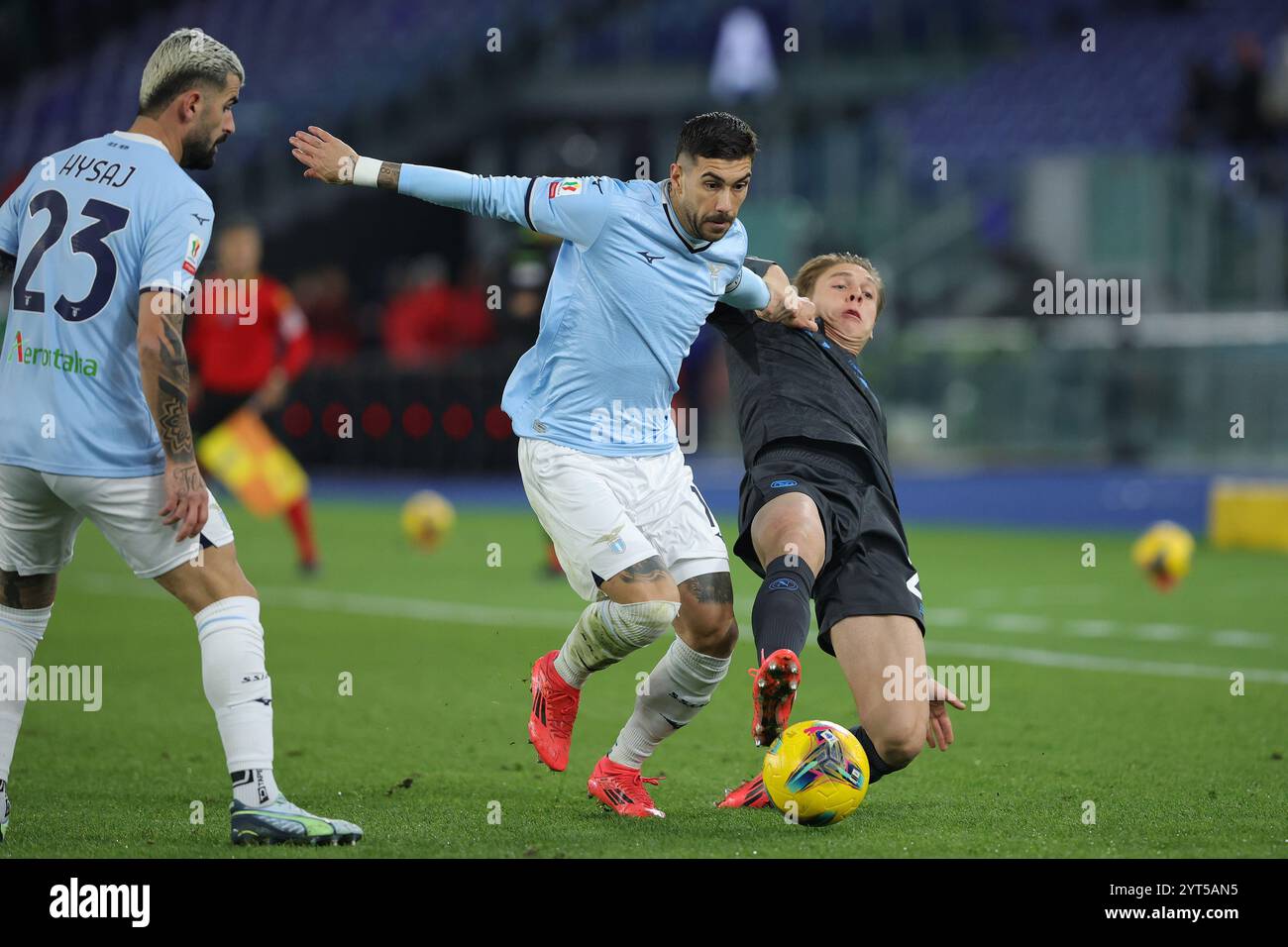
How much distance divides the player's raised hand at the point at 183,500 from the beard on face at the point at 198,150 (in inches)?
36.2

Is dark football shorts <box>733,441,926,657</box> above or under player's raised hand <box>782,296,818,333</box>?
under

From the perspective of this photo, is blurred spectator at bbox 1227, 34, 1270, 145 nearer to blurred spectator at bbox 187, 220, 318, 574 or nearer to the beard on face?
blurred spectator at bbox 187, 220, 318, 574

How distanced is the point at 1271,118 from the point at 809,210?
5713 mm

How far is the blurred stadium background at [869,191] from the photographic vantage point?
18.9 m

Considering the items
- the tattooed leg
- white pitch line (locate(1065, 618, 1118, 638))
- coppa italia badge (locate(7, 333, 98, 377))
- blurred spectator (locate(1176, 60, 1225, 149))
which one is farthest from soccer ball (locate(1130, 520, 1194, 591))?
blurred spectator (locate(1176, 60, 1225, 149))

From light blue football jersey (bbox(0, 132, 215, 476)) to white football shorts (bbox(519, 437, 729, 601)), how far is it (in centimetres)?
125

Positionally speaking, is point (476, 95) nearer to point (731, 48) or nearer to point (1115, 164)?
point (731, 48)

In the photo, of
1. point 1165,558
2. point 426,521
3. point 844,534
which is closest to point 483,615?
point 426,521

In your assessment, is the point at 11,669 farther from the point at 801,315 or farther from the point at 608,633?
the point at 801,315

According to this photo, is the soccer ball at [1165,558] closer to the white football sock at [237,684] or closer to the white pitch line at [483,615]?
the white pitch line at [483,615]

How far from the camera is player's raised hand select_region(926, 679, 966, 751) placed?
5.83m

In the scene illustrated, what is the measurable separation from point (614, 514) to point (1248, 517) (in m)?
10.9
